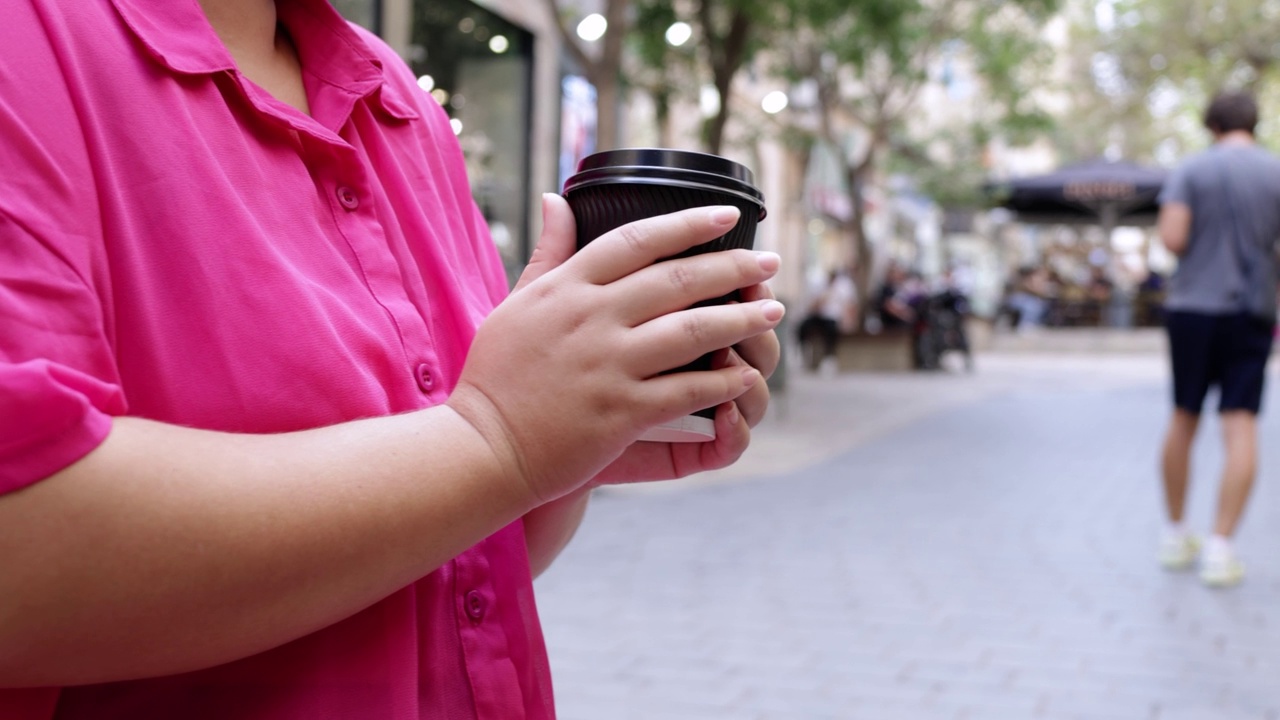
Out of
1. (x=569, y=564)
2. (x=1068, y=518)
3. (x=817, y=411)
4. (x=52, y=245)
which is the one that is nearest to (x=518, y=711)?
(x=52, y=245)

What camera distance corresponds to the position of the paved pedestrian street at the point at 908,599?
384 centimetres

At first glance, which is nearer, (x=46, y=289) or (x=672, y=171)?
(x=46, y=289)

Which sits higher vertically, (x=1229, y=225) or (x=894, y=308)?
(x=1229, y=225)

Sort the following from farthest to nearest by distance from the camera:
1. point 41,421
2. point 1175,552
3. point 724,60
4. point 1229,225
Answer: point 724,60, point 1175,552, point 1229,225, point 41,421

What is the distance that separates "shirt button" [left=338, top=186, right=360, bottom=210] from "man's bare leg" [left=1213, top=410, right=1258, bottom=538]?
16.3ft

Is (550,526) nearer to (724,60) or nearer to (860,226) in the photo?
(724,60)

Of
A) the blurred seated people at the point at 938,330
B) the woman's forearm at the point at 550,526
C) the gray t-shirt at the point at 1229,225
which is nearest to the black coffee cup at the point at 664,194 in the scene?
the woman's forearm at the point at 550,526

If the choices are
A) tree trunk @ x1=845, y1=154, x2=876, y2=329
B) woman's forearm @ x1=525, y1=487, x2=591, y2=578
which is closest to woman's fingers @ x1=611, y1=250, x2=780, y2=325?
woman's forearm @ x1=525, y1=487, x2=591, y2=578

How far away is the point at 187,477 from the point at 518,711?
1.31ft

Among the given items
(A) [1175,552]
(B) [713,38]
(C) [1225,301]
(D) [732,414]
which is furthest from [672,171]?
(B) [713,38]

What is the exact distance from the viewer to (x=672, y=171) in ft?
3.19

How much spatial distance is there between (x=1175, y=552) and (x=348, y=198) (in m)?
5.34

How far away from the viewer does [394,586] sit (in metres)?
0.87

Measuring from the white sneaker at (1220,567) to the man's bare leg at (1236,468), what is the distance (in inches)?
2.0
